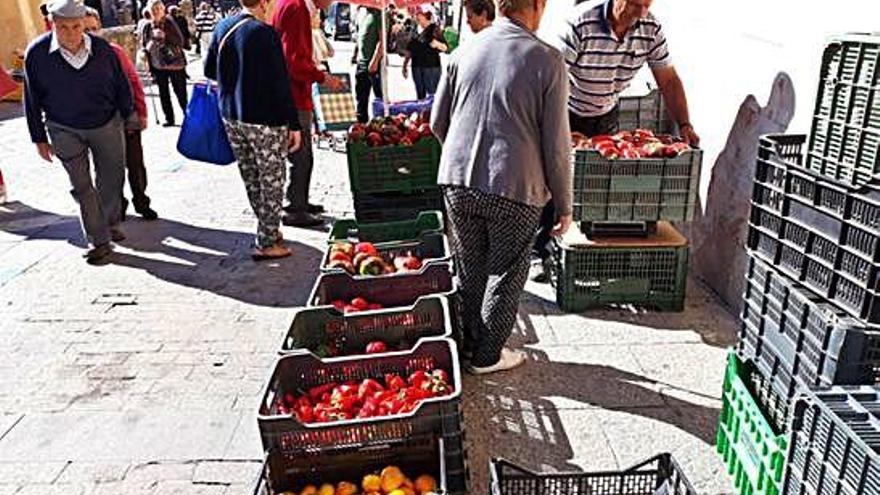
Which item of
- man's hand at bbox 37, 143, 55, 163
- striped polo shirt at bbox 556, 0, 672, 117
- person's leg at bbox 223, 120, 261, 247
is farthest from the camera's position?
man's hand at bbox 37, 143, 55, 163

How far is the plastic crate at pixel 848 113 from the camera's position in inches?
83.9

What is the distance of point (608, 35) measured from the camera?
14.4 feet

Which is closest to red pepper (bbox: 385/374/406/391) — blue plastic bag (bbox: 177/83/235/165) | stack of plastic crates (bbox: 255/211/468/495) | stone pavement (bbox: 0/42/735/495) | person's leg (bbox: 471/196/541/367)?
stack of plastic crates (bbox: 255/211/468/495)

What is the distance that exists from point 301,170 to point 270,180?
3.00 ft

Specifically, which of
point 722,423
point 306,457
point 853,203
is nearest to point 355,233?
point 306,457

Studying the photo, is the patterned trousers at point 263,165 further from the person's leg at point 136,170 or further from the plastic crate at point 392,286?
the plastic crate at point 392,286

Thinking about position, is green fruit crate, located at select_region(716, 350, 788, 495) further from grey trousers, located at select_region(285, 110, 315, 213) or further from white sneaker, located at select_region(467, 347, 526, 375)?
grey trousers, located at select_region(285, 110, 315, 213)

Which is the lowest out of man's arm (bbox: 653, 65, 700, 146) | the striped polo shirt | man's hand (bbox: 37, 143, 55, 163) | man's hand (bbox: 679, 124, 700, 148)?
man's hand (bbox: 37, 143, 55, 163)

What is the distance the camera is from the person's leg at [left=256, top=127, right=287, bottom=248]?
5.29 m

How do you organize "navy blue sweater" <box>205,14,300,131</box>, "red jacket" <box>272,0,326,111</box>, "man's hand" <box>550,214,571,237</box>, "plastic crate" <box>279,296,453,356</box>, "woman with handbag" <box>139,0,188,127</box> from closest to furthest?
"plastic crate" <box>279,296,453,356</box> < "man's hand" <box>550,214,571,237</box> < "navy blue sweater" <box>205,14,300,131</box> < "red jacket" <box>272,0,326,111</box> < "woman with handbag" <box>139,0,188,127</box>

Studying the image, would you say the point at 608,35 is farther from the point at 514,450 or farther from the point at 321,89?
the point at 321,89

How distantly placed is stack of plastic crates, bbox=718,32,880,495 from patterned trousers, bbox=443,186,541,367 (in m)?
1.16

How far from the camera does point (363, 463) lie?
108 inches

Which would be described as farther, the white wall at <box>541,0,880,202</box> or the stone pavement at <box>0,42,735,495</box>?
the white wall at <box>541,0,880,202</box>
